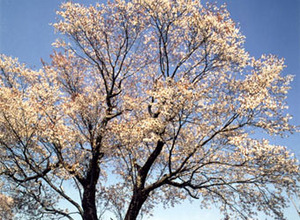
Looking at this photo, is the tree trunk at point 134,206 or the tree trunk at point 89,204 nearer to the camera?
the tree trunk at point 134,206

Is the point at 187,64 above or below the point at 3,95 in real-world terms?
above

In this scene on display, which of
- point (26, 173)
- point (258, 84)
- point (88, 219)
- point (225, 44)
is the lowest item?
point (88, 219)

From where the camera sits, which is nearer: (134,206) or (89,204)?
(134,206)

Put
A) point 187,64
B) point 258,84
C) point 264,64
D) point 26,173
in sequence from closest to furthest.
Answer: point 258,84 < point 264,64 < point 26,173 < point 187,64

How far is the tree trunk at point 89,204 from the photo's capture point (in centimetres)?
1612

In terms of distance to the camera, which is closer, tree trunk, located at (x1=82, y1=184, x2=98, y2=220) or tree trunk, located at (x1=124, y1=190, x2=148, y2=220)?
tree trunk, located at (x1=124, y1=190, x2=148, y2=220)

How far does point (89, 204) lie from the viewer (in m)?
16.5

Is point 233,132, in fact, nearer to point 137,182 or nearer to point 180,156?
point 180,156

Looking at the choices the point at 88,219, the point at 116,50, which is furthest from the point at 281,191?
the point at 116,50

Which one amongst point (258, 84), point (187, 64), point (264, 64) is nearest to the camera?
point (258, 84)

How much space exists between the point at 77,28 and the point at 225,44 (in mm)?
9256

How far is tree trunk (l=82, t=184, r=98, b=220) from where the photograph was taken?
1612 centimetres

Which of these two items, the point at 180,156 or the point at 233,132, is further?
the point at 180,156

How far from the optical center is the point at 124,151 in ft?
52.9
